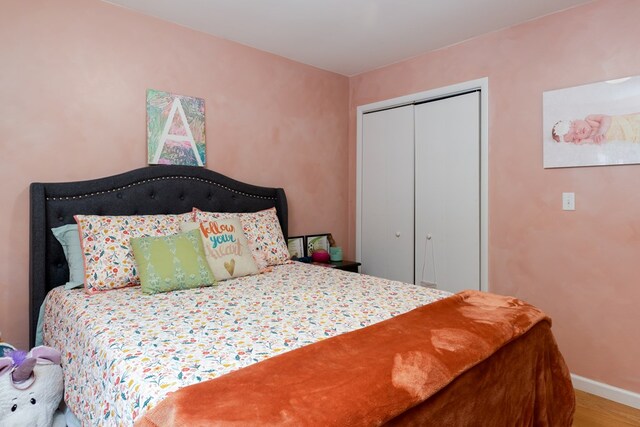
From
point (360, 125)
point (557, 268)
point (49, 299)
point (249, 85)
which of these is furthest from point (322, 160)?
point (49, 299)

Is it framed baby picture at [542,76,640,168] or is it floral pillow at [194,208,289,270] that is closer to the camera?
framed baby picture at [542,76,640,168]

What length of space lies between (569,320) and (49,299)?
3225 mm

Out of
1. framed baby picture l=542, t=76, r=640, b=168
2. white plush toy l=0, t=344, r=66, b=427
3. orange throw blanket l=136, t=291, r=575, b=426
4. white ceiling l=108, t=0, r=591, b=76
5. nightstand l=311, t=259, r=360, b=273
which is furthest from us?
nightstand l=311, t=259, r=360, b=273

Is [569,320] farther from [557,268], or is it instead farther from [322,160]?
[322,160]

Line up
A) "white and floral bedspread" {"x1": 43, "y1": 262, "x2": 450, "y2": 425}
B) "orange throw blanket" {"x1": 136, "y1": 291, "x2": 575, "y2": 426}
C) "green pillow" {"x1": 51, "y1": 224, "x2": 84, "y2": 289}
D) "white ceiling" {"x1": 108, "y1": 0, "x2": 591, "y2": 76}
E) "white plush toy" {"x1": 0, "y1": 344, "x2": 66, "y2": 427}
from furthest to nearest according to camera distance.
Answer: "white ceiling" {"x1": 108, "y1": 0, "x2": 591, "y2": 76}, "green pillow" {"x1": 51, "y1": 224, "x2": 84, "y2": 289}, "white plush toy" {"x1": 0, "y1": 344, "x2": 66, "y2": 427}, "white and floral bedspread" {"x1": 43, "y1": 262, "x2": 450, "y2": 425}, "orange throw blanket" {"x1": 136, "y1": 291, "x2": 575, "y2": 426}

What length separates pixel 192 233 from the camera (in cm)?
234

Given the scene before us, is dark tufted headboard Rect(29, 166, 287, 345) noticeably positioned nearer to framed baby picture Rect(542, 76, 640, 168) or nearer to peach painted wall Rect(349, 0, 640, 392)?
peach painted wall Rect(349, 0, 640, 392)

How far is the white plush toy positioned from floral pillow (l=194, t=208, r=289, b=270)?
1191 millimetres

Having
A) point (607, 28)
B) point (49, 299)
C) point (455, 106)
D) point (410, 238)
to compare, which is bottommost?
point (49, 299)

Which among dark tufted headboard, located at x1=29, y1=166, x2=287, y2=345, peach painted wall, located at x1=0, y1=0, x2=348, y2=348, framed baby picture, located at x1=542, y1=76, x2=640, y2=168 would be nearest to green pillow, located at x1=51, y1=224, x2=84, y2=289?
dark tufted headboard, located at x1=29, y1=166, x2=287, y2=345

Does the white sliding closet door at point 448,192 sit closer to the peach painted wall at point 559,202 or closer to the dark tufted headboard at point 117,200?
the peach painted wall at point 559,202

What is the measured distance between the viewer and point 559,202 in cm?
265

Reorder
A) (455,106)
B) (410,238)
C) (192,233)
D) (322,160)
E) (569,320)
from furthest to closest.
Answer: (322,160), (410,238), (455,106), (569,320), (192,233)

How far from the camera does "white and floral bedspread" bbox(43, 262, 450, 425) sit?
3.92ft
